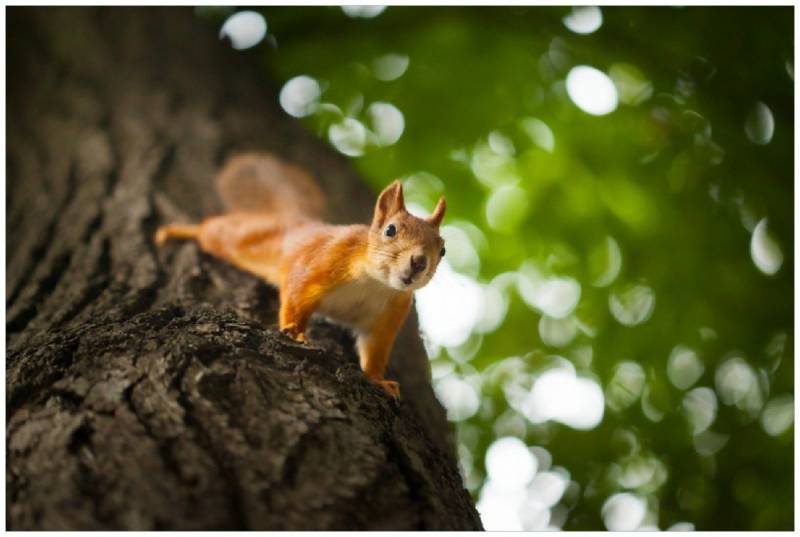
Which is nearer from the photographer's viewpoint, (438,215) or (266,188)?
(438,215)

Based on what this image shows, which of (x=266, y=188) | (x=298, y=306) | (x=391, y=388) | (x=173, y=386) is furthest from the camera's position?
(x=266, y=188)

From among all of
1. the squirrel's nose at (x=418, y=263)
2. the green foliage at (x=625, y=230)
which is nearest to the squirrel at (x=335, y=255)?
the squirrel's nose at (x=418, y=263)

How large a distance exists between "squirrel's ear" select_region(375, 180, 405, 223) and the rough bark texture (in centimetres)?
48

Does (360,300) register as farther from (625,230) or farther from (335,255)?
A: (625,230)

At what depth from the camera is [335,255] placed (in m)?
2.50

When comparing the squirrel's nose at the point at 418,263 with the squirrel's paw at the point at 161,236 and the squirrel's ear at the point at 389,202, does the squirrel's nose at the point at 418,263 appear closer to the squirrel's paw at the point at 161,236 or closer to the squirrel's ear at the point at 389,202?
the squirrel's ear at the point at 389,202

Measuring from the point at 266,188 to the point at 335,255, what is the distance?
1.08m

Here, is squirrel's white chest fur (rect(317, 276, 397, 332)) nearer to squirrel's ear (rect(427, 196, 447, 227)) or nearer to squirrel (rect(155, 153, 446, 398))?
squirrel (rect(155, 153, 446, 398))

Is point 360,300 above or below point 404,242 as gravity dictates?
Result: below

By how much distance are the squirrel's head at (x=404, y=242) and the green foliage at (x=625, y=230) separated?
1.38 meters

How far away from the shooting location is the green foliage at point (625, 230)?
373 cm

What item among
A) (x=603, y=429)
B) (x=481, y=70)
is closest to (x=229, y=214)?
(x=481, y=70)

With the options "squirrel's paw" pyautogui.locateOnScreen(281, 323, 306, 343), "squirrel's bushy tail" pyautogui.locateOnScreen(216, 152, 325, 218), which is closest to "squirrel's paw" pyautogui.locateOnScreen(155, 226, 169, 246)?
"squirrel's bushy tail" pyautogui.locateOnScreen(216, 152, 325, 218)

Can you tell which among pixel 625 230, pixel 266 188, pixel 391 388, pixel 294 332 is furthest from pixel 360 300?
pixel 625 230
